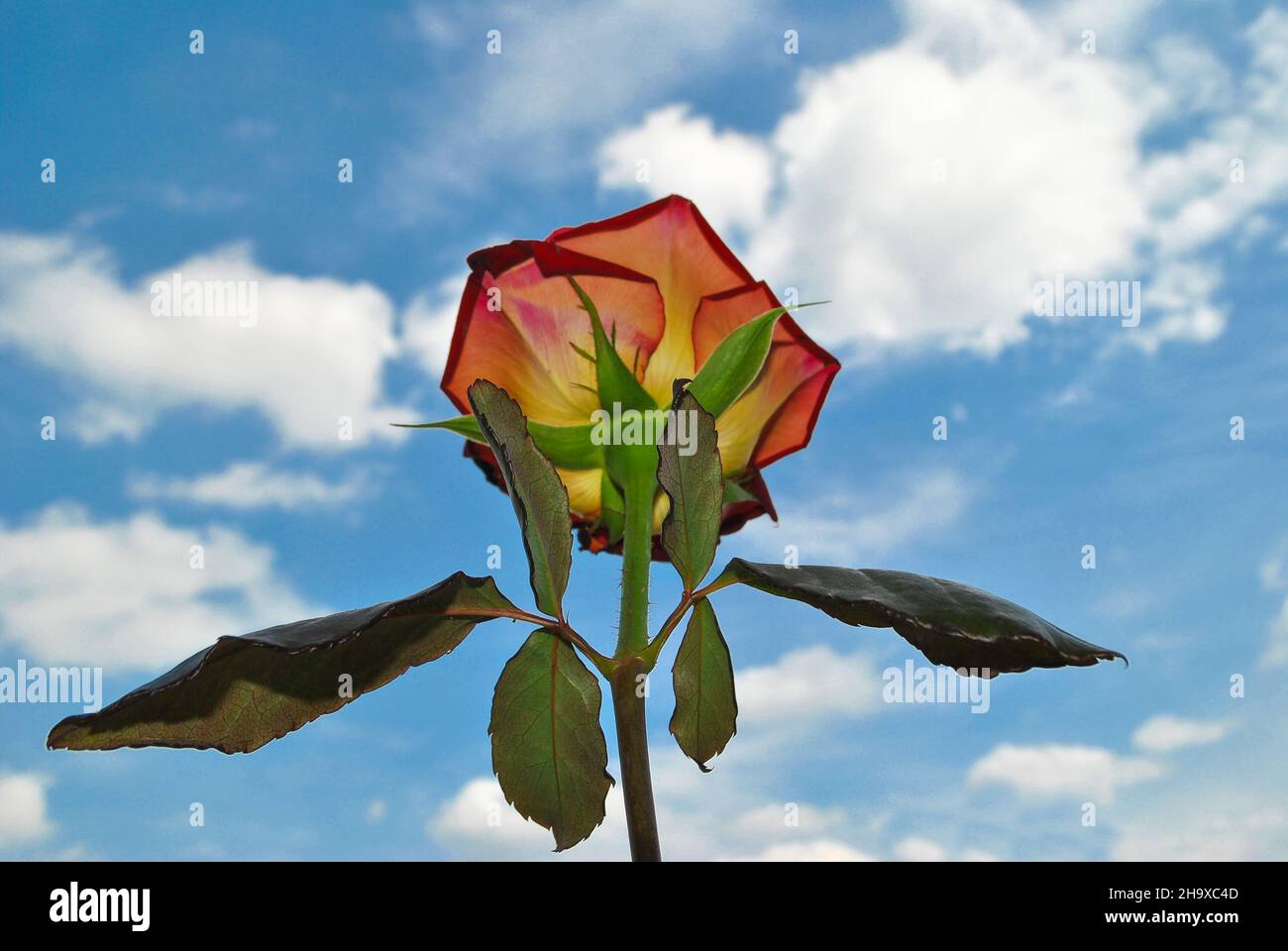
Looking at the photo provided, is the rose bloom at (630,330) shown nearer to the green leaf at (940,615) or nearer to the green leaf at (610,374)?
the green leaf at (610,374)

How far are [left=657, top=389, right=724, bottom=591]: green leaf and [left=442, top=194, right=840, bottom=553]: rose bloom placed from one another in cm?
11

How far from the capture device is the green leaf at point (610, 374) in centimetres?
53

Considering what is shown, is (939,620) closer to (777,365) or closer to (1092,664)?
(1092,664)

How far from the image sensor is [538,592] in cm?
46

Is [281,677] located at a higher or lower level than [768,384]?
lower

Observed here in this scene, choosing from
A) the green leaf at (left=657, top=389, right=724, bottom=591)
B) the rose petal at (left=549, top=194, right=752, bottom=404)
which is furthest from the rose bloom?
the green leaf at (left=657, top=389, right=724, bottom=591)

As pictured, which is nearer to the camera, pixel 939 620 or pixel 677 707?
pixel 939 620

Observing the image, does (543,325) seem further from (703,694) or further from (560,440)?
(703,694)

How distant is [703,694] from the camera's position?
20.8 inches

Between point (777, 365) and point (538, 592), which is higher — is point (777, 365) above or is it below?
above

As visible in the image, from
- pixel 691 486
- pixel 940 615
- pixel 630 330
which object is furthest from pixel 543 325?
pixel 940 615

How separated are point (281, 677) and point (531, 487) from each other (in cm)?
15
